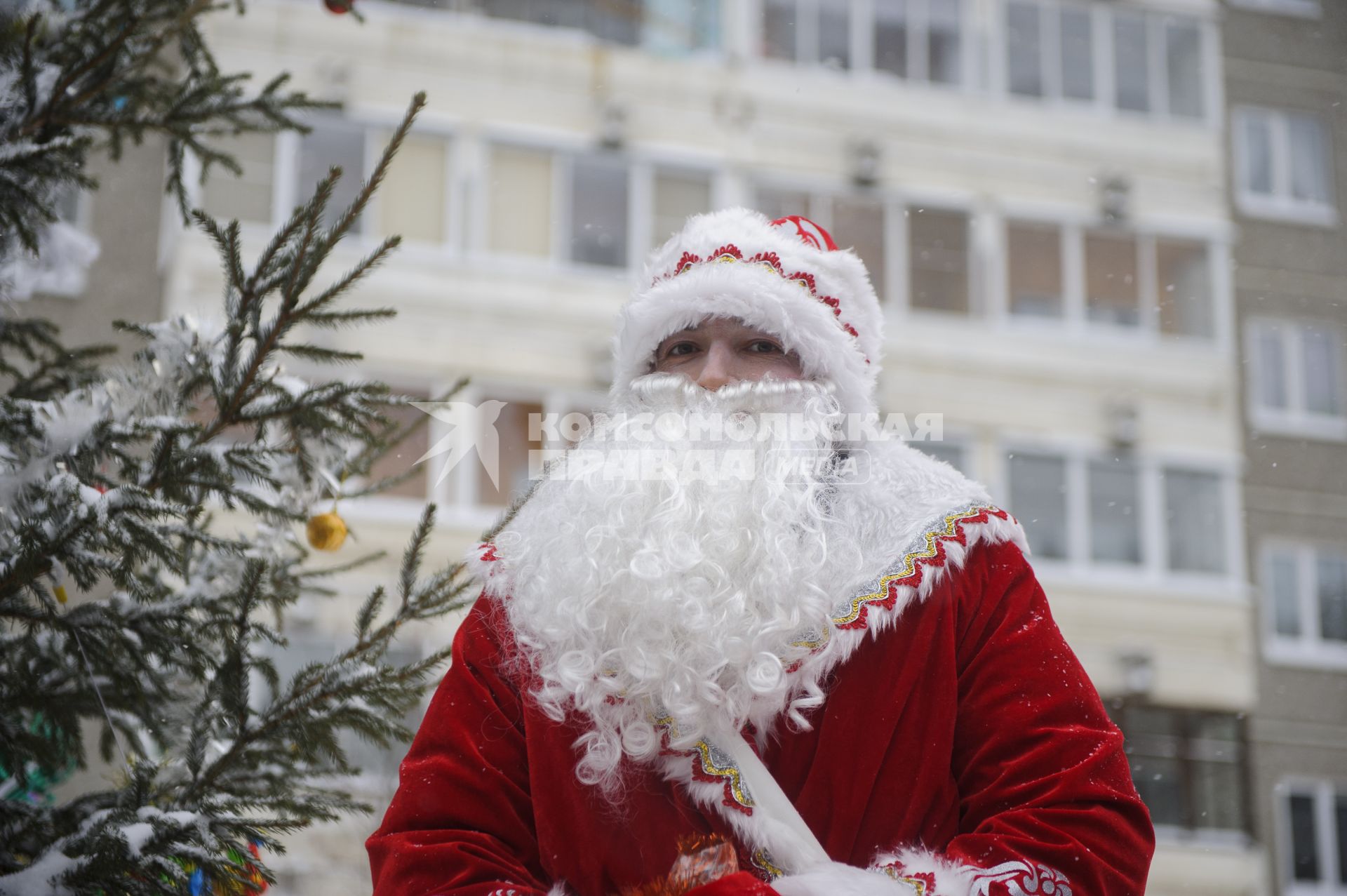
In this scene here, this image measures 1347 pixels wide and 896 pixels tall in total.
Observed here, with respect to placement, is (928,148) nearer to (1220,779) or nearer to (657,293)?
(1220,779)

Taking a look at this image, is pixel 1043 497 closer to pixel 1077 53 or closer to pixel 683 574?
pixel 1077 53

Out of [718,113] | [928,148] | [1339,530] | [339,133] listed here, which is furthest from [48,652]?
[1339,530]

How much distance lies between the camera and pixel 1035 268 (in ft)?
53.8

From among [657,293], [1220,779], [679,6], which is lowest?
[1220,779]

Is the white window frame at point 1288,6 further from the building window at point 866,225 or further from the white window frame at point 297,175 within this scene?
the white window frame at point 297,175

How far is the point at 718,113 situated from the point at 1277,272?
741cm

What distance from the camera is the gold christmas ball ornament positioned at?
140 inches

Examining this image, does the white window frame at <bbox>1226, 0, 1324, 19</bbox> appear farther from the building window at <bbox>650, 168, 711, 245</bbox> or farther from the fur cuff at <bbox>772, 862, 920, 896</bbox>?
the fur cuff at <bbox>772, 862, 920, 896</bbox>

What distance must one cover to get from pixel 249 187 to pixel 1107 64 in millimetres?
10438

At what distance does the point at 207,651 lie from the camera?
3096mm

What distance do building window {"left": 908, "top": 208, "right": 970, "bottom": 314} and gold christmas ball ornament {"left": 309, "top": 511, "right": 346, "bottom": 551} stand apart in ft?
42.6

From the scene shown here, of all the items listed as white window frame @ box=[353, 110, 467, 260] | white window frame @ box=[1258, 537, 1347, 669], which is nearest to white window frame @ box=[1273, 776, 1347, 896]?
white window frame @ box=[1258, 537, 1347, 669]

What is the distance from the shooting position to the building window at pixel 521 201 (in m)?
14.9

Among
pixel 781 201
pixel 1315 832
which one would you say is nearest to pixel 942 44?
pixel 781 201
